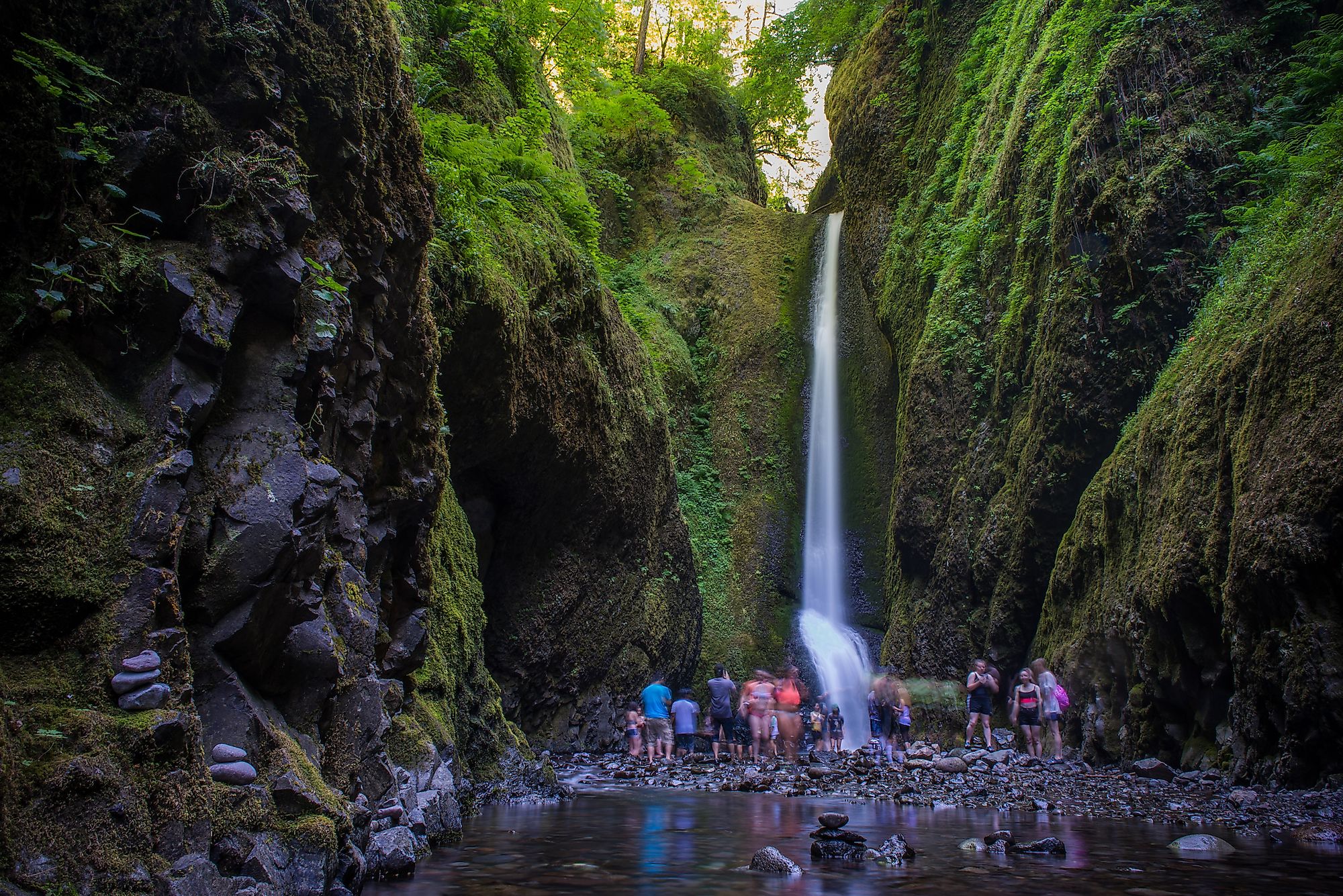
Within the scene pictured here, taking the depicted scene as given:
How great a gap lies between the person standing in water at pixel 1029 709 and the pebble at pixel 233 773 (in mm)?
11468

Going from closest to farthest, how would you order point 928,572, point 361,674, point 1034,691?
point 361,674 → point 1034,691 → point 928,572

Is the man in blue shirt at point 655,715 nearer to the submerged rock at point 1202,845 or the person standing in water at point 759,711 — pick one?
the person standing in water at point 759,711

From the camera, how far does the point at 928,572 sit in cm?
1905

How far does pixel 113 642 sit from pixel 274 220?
8.43 ft

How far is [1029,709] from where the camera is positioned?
1223 centimetres

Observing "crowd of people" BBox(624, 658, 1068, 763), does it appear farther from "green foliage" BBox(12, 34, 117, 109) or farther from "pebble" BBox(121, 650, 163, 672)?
"green foliage" BBox(12, 34, 117, 109)

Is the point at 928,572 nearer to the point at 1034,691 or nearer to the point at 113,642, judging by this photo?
the point at 1034,691

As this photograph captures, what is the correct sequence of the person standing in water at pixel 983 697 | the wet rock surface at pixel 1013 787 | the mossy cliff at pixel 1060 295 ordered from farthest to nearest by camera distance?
the person standing in water at pixel 983 697 < the mossy cliff at pixel 1060 295 < the wet rock surface at pixel 1013 787

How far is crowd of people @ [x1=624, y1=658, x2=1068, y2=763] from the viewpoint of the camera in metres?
12.5

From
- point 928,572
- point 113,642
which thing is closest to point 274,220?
point 113,642

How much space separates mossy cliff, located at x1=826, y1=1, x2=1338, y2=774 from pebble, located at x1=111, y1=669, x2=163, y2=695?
8.89 metres

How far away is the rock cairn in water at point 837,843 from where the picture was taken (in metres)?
5.55

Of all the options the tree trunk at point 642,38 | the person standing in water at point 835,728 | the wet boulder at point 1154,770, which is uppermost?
the tree trunk at point 642,38

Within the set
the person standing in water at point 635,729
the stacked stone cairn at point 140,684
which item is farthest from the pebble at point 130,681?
the person standing in water at point 635,729
